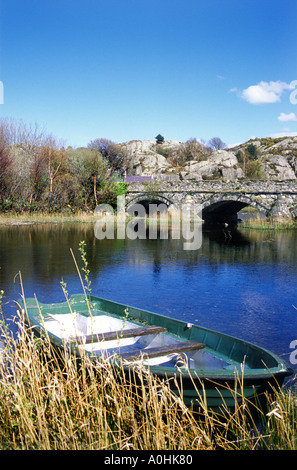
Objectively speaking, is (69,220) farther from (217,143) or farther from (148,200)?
(217,143)

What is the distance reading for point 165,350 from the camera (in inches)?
215

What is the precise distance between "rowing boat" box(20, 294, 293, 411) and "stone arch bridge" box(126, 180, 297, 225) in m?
25.0

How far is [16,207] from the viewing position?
31.6 metres

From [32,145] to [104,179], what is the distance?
19.9ft

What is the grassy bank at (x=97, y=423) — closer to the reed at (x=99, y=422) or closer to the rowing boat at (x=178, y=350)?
the reed at (x=99, y=422)

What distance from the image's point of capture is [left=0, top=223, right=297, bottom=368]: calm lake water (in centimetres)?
945

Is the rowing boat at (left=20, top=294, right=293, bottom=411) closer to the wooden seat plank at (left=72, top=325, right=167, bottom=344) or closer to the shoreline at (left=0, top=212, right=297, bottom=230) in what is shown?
the wooden seat plank at (left=72, top=325, right=167, bottom=344)

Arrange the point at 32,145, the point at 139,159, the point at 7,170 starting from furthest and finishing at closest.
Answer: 1. the point at 139,159
2. the point at 32,145
3. the point at 7,170

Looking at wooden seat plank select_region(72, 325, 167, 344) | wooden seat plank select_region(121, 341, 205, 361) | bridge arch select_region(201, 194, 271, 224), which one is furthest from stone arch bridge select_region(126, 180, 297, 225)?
wooden seat plank select_region(121, 341, 205, 361)

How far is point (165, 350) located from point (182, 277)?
853cm

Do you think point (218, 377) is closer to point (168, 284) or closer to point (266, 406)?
point (266, 406)

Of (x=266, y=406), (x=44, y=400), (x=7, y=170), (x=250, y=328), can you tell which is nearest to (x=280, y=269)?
(x=250, y=328)

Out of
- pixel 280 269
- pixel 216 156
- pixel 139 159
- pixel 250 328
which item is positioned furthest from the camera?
pixel 139 159

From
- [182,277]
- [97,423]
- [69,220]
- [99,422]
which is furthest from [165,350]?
[69,220]
